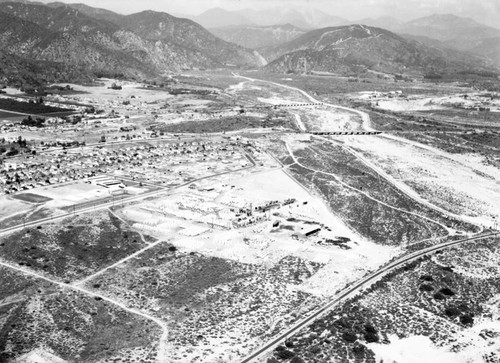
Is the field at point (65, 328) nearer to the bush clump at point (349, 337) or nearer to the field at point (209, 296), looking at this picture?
the field at point (209, 296)

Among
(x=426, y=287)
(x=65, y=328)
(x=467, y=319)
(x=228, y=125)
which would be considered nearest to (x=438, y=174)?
(x=426, y=287)

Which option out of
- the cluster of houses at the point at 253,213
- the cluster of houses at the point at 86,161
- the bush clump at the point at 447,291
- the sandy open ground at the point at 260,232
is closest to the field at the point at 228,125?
the cluster of houses at the point at 86,161

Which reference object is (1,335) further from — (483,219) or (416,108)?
(416,108)

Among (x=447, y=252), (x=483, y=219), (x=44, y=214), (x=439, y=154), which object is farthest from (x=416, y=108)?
(x=44, y=214)

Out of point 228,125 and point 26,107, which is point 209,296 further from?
point 26,107

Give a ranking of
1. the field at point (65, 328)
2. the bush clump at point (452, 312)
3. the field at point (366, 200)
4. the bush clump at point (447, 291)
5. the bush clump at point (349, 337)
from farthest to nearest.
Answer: the field at point (366, 200)
the bush clump at point (447, 291)
the bush clump at point (452, 312)
the bush clump at point (349, 337)
the field at point (65, 328)

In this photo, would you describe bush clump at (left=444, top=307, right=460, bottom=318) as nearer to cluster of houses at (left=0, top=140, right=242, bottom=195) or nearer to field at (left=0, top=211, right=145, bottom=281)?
field at (left=0, top=211, right=145, bottom=281)
